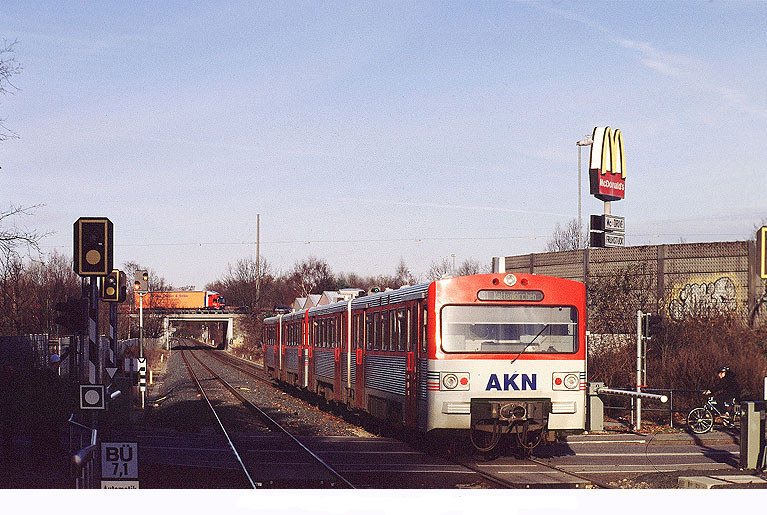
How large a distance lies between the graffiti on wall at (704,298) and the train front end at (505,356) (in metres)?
12.7

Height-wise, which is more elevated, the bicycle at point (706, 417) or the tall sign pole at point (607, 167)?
the tall sign pole at point (607, 167)

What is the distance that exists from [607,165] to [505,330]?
8.90m

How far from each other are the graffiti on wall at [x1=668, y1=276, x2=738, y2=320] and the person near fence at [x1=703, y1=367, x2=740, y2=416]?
547 centimetres

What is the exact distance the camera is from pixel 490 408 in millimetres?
15258

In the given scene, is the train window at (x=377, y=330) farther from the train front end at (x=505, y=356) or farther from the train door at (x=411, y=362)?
the train front end at (x=505, y=356)

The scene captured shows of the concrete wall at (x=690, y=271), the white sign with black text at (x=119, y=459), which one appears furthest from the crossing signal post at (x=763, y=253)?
the concrete wall at (x=690, y=271)

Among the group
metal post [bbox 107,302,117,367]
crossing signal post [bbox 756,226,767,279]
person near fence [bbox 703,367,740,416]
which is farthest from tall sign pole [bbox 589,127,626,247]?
crossing signal post [bbox 756,226,767,279]

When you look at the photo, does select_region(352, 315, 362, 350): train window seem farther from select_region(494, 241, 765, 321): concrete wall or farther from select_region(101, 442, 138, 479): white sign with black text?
select_region(101, 442, 138, 479): white sign with black text

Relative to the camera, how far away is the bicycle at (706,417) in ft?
70.1

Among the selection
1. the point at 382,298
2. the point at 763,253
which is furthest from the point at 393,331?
the point at 763,253

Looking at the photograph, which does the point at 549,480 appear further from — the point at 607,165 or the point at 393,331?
the point at 607,165
